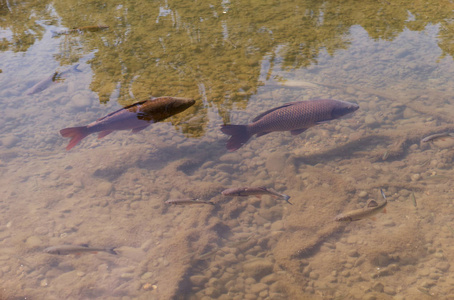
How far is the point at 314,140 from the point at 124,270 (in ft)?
7.83

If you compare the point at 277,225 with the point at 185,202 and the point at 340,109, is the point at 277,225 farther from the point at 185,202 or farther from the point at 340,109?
the point at 340,109

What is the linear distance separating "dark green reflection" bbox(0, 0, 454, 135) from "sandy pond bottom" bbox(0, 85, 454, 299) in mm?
787

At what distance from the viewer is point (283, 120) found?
3.25m

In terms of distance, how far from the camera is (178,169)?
3459mm

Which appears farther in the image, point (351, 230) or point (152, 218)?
point (152, 218)

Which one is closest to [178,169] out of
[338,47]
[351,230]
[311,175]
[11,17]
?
[311,175]

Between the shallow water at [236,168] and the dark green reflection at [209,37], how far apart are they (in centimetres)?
4

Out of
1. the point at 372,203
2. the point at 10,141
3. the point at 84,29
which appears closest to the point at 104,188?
the point at 10,141

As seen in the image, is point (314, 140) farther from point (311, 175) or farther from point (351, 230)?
point (351, 230)

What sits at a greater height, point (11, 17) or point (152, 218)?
point (11, 17)

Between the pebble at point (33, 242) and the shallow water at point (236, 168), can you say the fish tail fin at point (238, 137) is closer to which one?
the shallow water at point (236, 168)

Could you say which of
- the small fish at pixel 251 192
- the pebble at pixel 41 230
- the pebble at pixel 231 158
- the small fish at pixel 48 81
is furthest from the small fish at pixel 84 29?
the small fish at pixel 251 192

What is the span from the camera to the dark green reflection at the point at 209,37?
14.8ft

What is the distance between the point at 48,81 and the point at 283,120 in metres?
3.69
